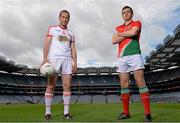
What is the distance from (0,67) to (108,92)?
28.8 m

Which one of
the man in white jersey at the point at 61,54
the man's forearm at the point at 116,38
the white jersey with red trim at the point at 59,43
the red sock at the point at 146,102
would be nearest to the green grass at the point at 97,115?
the red sock at the point at 146,102

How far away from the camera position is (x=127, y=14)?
22.7ft

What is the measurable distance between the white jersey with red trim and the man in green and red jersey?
3.95 ft

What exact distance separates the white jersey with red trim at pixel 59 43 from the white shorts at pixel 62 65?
103mm

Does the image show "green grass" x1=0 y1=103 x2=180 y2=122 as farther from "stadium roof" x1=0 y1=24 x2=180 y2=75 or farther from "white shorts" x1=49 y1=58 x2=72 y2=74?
"stadium roof" x1=0 y1=24 x2=180 y2=75

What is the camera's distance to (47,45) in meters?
7.37

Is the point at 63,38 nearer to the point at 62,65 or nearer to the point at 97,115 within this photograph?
Result: the point at 62,65

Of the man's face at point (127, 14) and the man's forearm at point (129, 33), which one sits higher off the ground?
the man's face at point (127, 14)

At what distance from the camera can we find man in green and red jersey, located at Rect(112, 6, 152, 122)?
657cm

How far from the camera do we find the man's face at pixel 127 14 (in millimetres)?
6891

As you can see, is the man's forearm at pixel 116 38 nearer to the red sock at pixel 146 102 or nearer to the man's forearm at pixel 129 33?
the man's forearm at pixel 129 33

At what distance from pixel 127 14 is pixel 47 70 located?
2.27 metres

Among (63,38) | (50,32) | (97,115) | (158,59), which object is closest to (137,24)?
(63,38)

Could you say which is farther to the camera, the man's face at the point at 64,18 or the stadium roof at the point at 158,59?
the stadium roof at the point at 158,59
